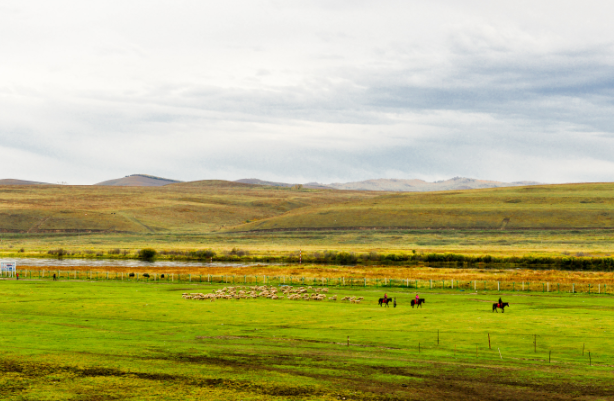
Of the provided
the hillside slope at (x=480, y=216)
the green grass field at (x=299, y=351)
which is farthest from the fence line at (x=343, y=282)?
the hillside slope at (x=480, y=216)

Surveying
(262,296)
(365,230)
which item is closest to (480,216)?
(365,230)

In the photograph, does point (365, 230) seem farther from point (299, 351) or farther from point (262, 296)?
point (299, 351)

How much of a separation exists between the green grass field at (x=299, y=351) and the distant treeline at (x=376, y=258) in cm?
5357

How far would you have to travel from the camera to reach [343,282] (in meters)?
65.8

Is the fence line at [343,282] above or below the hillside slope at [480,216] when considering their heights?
below

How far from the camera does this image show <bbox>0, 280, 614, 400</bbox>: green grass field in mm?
19547

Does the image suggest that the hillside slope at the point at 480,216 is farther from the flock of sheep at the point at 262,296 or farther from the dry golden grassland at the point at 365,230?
the flock of sheep at the point at 262,296

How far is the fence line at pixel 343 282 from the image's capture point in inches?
2371

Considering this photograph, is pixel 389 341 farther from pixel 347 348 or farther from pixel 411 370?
pixel 411 370

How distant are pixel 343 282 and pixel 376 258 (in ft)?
139

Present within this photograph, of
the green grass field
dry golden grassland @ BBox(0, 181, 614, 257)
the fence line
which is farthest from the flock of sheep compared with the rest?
dry golden grassland @ BBox(0, 181, 614, 257)

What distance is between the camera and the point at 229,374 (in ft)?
70.7

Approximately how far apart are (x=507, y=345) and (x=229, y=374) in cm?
1421

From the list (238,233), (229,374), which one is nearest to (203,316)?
(229,374)
